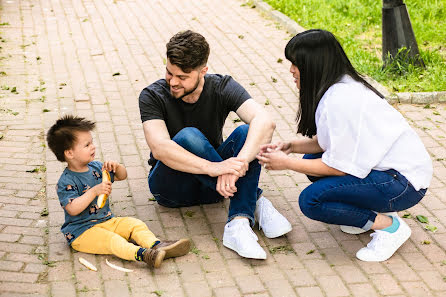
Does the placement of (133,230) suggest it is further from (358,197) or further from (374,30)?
(374,30)

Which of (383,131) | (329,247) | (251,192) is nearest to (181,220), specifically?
(251,192)

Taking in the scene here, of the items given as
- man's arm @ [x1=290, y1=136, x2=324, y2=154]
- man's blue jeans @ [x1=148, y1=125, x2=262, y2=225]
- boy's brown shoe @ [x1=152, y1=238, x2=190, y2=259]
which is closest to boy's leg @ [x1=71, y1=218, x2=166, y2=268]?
boy's brown shoe @ [x1=152, y1=238, x2=190, y2=259]

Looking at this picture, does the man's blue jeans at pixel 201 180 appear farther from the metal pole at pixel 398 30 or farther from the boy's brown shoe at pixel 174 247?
the metal pole at pixel 398 30

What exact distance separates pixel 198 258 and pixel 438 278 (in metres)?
1.51

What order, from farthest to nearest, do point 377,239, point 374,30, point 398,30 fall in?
point 374,30
point 398,30
point 377,239

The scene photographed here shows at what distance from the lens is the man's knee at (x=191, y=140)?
173 inches

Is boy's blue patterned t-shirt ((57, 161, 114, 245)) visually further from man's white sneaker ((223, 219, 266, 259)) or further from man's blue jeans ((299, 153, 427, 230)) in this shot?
man's blue jeans ((299, 153, 427, 230))

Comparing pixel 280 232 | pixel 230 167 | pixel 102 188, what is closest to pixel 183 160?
pixel 230 167

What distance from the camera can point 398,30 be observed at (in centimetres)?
761

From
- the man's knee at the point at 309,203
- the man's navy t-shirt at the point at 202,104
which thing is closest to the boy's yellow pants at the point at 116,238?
the man's navy t-shirt at the point at 202,104

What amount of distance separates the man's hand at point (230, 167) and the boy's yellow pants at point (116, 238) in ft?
1.90

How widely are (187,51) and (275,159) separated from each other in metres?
0.92

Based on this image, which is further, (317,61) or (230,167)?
(230,167)

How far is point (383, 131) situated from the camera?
13.2ft
